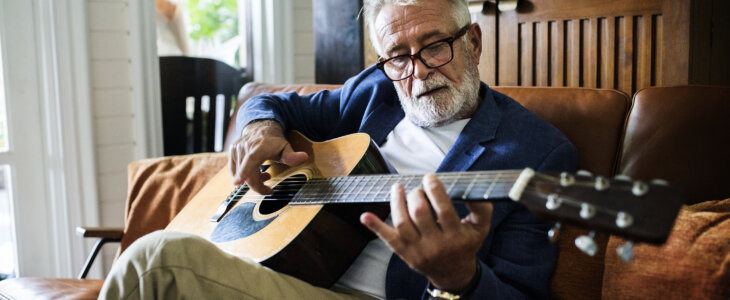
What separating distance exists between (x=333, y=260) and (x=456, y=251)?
407 mm

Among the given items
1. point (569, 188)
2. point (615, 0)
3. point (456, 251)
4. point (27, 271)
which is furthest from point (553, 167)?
point (27, 271)

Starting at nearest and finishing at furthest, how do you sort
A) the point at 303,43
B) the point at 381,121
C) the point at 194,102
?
the point at 381,121
the point at 194,102
the point at 303,43

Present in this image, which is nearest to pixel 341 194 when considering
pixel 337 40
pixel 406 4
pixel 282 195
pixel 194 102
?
pixel 282 195

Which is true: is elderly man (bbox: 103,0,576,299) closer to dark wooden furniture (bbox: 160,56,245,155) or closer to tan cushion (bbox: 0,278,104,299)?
tan cushion (bbox: 0,278,104,299)

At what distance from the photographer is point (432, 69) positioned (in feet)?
5.32

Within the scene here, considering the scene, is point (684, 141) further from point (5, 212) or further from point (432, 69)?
point (5, 212)

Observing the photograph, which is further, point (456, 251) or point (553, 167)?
point (553, 167)

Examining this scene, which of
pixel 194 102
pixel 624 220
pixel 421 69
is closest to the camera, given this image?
pixel 624 220

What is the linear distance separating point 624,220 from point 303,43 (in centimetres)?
298

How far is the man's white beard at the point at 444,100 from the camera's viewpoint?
5.33ft

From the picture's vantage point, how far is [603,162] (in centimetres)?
158

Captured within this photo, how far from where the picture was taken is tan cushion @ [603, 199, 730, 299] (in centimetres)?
116

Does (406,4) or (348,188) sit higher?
(406,4)

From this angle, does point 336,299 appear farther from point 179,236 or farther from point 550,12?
point 550,12
